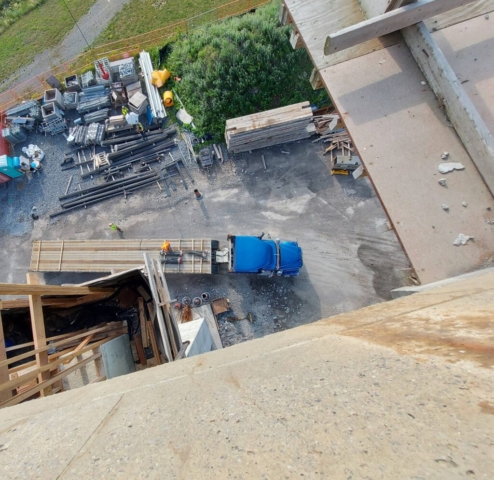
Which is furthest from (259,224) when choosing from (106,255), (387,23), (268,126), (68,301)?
(387,23)

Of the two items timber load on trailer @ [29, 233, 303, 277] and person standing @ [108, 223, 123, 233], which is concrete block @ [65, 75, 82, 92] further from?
timber load on trailer @ [29, 233, 303, 277]

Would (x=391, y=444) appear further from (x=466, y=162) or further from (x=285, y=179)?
(x=285, y=179)

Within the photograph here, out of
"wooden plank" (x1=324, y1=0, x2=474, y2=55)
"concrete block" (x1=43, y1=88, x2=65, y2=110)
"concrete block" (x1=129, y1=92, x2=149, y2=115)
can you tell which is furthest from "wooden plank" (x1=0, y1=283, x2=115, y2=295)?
"concrete block" (x1=43, y1=88, x2=65, y2=110)

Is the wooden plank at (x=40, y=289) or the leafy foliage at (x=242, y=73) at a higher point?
the leafy foliage at (x=242, y=73)

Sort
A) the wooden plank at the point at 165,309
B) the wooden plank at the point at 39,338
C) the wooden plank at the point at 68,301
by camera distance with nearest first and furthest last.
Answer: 1. the wooden plank at the point at 39,338
2. the wooden plank at the point at 165,309
3. the wooden plank at the point at 68,301

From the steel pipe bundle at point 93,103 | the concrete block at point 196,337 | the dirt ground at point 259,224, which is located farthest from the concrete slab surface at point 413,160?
the steel pipe bundle at point 93,103

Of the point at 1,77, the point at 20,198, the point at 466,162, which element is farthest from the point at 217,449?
the point at 1,77

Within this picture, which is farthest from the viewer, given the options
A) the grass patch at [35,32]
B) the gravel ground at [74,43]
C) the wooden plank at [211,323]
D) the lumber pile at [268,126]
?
the grass patch at [35,32]

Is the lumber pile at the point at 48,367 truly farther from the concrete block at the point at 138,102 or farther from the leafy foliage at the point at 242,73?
the concrete block at the point at 138,102

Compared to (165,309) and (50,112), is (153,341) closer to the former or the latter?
(165,309)
